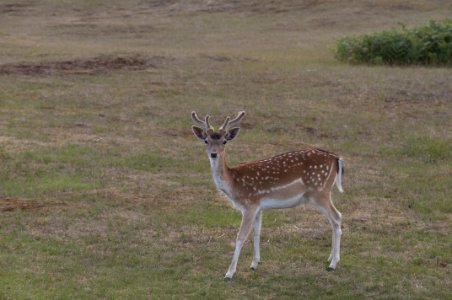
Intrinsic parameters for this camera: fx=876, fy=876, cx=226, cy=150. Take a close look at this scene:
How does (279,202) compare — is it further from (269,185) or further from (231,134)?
(231,134)

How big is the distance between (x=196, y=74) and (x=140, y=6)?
64.5ft

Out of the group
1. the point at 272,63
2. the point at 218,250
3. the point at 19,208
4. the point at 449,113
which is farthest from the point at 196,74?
the point at 218,250

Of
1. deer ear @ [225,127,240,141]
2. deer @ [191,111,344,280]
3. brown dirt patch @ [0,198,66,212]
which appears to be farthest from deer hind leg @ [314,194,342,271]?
brown dirt patch @ [0,198,66,212]

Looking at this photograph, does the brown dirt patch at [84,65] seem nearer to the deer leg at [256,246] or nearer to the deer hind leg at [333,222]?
the deer leg at [256,246]

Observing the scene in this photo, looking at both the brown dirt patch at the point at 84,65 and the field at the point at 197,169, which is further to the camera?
the brown dirt patch at the point at 84,65

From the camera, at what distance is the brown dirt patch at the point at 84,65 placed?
2089cm

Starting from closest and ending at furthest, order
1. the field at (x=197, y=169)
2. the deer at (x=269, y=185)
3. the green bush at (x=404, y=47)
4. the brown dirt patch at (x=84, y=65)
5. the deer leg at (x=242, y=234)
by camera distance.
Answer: the deer leg at (x=242, y=234) → the field at (x=197, y=169) → the deer at (x=269, y=185) → the brown dirt patch at (x=84, y=65) → the green bush at (x=404, y=47)

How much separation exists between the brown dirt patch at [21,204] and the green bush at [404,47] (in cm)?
1445

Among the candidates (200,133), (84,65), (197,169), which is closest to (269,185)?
(200,133)

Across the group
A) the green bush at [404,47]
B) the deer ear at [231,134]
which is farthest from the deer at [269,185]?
the green bush at [404,47]

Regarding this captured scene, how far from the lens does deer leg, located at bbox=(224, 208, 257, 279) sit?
8547 millimetres

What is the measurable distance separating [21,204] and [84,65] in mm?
11285

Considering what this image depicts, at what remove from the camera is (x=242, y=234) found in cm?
864

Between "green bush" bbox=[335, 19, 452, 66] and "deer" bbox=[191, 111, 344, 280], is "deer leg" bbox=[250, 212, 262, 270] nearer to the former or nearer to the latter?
"deer" bbox=[191, 111, 344, 280]
